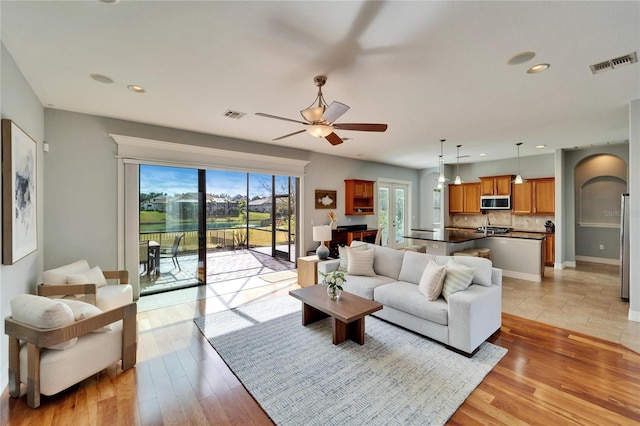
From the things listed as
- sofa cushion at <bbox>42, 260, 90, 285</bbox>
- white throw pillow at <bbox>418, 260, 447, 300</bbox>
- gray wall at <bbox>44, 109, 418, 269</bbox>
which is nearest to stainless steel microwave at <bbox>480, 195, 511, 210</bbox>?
white throw pillow at <bbox>418, 260, 447, 300</bbox>

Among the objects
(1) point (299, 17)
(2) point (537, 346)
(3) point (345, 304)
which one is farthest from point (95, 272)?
(2) point (537, 346)

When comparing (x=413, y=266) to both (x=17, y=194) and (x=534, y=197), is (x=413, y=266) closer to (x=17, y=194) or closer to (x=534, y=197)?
(x=17, y=194)

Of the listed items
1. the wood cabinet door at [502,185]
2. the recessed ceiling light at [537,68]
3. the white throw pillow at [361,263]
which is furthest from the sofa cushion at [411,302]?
the wood cabinet door at [502,185]

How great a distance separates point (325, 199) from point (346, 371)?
4584 mm

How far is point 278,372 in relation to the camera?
2.46 metres

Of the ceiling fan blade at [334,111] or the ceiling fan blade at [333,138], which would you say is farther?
the ceiling fan blade at [333,138]

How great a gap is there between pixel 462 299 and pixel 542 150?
6025mm

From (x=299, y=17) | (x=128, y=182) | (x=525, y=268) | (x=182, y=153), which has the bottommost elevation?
(x=525, y=268)

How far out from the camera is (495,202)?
25.7 feet

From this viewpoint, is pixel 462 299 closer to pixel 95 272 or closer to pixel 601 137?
pixel 95 272

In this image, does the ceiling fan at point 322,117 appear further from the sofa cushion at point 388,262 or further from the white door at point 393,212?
the white door at point 393,212

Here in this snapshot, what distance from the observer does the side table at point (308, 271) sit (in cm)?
477

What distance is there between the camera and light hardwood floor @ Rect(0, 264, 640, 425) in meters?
1.94

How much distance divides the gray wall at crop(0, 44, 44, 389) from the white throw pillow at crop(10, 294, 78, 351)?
0.26 m
